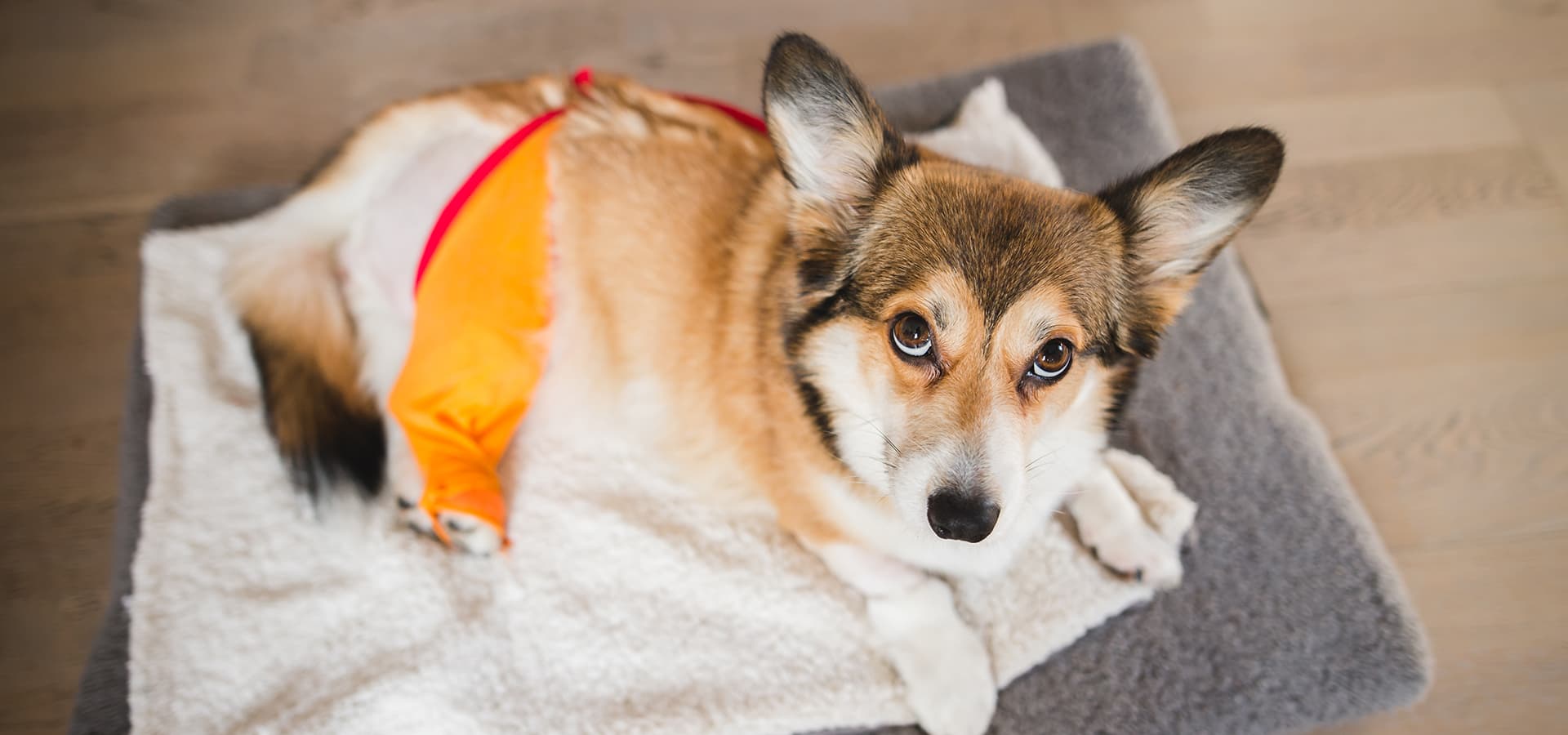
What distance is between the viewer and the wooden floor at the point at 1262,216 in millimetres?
2062

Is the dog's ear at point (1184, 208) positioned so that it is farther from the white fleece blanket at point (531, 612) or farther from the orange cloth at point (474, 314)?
the orange cloth at point (474, 314)

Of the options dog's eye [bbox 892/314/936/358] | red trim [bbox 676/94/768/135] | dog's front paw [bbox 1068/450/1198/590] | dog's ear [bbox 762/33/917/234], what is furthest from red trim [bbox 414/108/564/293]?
dog's front paw [bbox 1068/450/1198/590]

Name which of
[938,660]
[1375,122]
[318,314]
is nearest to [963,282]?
[938,660]

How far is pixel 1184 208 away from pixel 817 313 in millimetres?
586

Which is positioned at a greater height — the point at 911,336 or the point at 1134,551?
the point at 911,336

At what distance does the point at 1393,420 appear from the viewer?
222cm

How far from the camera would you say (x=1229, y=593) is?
6.19ft

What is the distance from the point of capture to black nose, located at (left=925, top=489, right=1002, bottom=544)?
1.26 m

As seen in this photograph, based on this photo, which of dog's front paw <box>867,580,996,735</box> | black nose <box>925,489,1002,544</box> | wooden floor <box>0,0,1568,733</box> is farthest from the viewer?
wooden floor <box>0,0,1568,733</box>

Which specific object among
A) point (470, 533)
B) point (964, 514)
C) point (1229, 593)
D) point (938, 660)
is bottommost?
point (1229, 593)

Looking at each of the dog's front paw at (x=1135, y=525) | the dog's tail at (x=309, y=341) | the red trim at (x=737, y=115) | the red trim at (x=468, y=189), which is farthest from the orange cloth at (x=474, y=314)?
the dog's front paw at (x=1135, y=525)

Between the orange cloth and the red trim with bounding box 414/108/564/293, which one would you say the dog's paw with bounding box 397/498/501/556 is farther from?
the red trim with bounding box 414/108/564/293

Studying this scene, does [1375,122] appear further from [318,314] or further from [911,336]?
[318,314]

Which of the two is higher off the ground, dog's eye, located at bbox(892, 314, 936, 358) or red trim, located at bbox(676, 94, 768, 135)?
red trim, located at bbox(676, 94, 768, 135)
